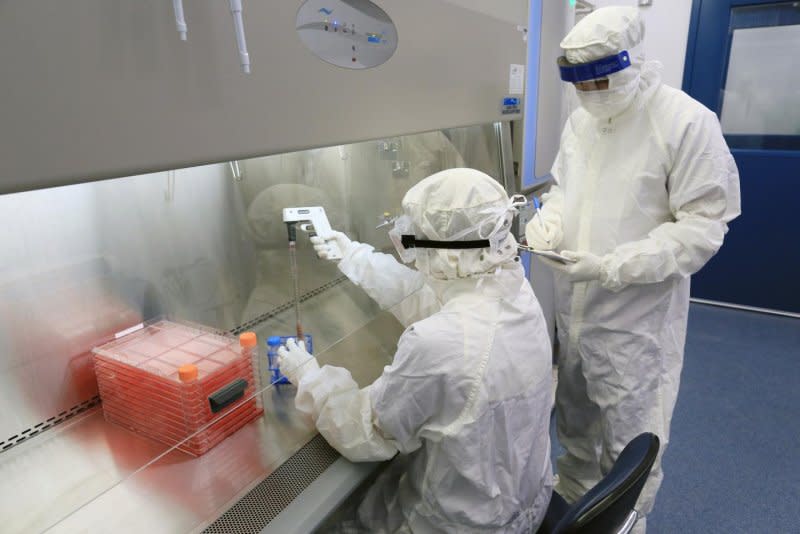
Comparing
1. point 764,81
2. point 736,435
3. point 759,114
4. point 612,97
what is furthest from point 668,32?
point 736,435

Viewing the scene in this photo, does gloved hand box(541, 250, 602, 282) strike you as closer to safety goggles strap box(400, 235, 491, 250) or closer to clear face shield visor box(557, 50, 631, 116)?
clear face shield visor box(557, 50, 631, 116)

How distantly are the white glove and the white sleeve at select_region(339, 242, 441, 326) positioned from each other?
1.61 ft

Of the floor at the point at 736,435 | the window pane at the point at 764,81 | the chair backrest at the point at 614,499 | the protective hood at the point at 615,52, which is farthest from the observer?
the window pane at the point at 764,81

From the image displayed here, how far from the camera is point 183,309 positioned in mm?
1349

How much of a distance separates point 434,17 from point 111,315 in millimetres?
1097

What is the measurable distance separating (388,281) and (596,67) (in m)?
0.84

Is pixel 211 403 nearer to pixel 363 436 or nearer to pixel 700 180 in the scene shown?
pixel 363 436

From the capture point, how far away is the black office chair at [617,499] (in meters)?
0.86

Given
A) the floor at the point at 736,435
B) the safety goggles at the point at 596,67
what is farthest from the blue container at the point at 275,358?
the floor at the point at 736,435

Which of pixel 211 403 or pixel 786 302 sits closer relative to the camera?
pixel 211 403

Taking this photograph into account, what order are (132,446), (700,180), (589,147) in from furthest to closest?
(589,147) < (700,180) < (132,446)

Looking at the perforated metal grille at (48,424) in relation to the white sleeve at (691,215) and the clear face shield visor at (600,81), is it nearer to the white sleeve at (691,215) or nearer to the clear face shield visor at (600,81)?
the white sleeve at (691,215)

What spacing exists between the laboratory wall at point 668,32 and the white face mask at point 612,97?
86.3 inches

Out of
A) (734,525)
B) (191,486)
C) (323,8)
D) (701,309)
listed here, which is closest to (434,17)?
(323,8)
